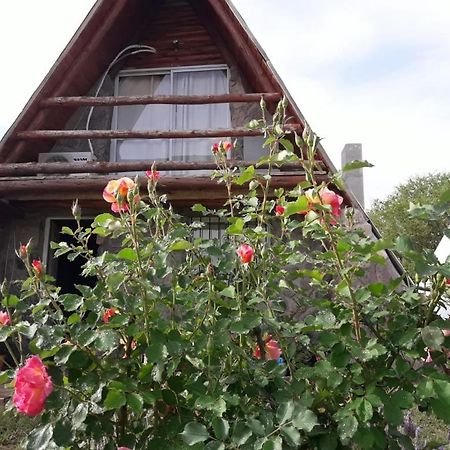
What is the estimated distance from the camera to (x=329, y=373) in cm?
142

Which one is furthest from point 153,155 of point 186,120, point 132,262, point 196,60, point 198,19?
point 132,262

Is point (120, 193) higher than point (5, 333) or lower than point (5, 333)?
higher

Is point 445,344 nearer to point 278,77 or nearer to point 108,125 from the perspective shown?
point 278,77

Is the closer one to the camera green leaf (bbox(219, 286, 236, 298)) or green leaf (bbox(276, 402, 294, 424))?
green leaf (bbox(276, 402, 294, 424))

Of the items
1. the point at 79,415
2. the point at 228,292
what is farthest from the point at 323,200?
the point at 79,415

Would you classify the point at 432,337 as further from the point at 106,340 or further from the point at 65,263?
the point at 65,263

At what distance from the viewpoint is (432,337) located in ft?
4.42

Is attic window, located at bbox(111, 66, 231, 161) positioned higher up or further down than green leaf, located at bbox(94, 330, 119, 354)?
higher up

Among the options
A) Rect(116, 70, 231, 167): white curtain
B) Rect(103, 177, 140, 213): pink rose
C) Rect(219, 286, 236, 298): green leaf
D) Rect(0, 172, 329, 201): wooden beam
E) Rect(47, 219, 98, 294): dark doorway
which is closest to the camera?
Rect(219, 286, 236, 298): green leaf

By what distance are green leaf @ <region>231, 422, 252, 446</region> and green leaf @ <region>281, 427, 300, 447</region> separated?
0.09m

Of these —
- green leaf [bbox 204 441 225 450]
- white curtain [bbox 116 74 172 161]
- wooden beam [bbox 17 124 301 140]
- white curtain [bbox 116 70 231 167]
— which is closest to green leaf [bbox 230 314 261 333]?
green leaf [bbox 204 441 225 450]

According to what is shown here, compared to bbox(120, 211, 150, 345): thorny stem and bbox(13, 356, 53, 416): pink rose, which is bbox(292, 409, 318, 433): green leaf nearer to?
bbox(120, 211, 150, 345): thorny stem

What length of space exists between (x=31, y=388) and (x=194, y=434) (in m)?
0.44

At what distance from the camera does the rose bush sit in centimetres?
136
